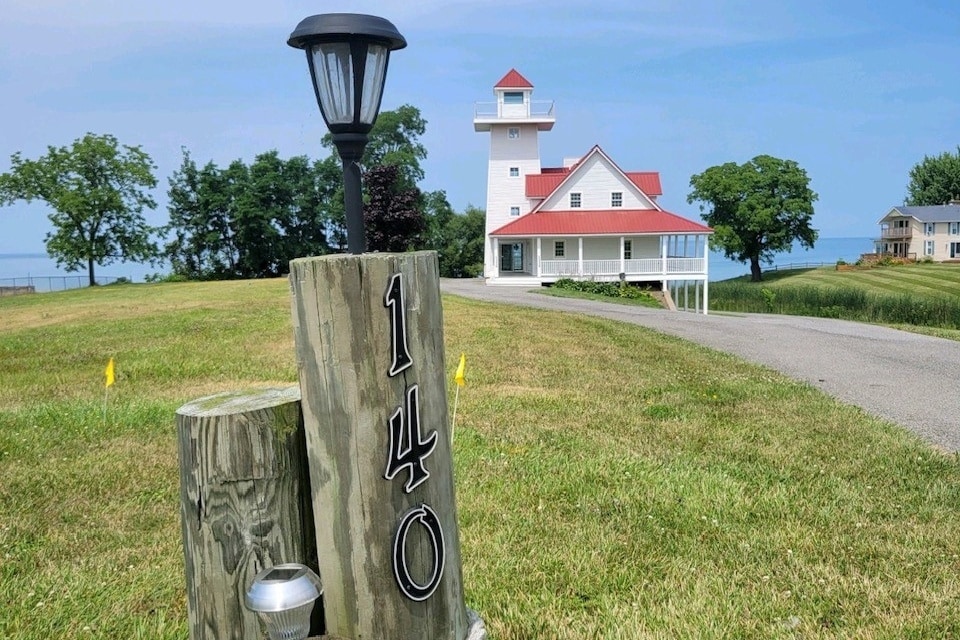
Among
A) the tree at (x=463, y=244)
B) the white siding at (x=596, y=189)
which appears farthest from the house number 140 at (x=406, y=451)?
the tree at (x=463, y=244)

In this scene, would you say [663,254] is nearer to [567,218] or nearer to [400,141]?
[567,218]

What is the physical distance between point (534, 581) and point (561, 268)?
125 ft

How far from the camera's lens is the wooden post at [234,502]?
8.63 ft

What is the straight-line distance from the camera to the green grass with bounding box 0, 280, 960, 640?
3.87m

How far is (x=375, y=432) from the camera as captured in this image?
2.66 m

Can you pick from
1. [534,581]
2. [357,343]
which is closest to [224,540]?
[357,343]

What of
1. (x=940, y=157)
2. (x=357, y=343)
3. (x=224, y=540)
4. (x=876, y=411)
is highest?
(x=940, y=157)

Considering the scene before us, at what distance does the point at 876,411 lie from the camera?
348 inches

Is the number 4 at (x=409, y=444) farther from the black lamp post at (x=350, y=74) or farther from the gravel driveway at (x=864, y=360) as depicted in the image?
the gravel driveway at (x=864, y=360)

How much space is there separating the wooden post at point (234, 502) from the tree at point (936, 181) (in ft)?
342

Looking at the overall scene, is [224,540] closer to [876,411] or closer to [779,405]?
[779,405]

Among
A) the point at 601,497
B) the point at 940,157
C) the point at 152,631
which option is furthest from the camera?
the point at 940,157

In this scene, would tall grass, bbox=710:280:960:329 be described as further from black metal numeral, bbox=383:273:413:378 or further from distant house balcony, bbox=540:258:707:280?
black metal numeral, bbox=383:273:413:378

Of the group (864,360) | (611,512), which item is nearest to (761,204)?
(864,360)
